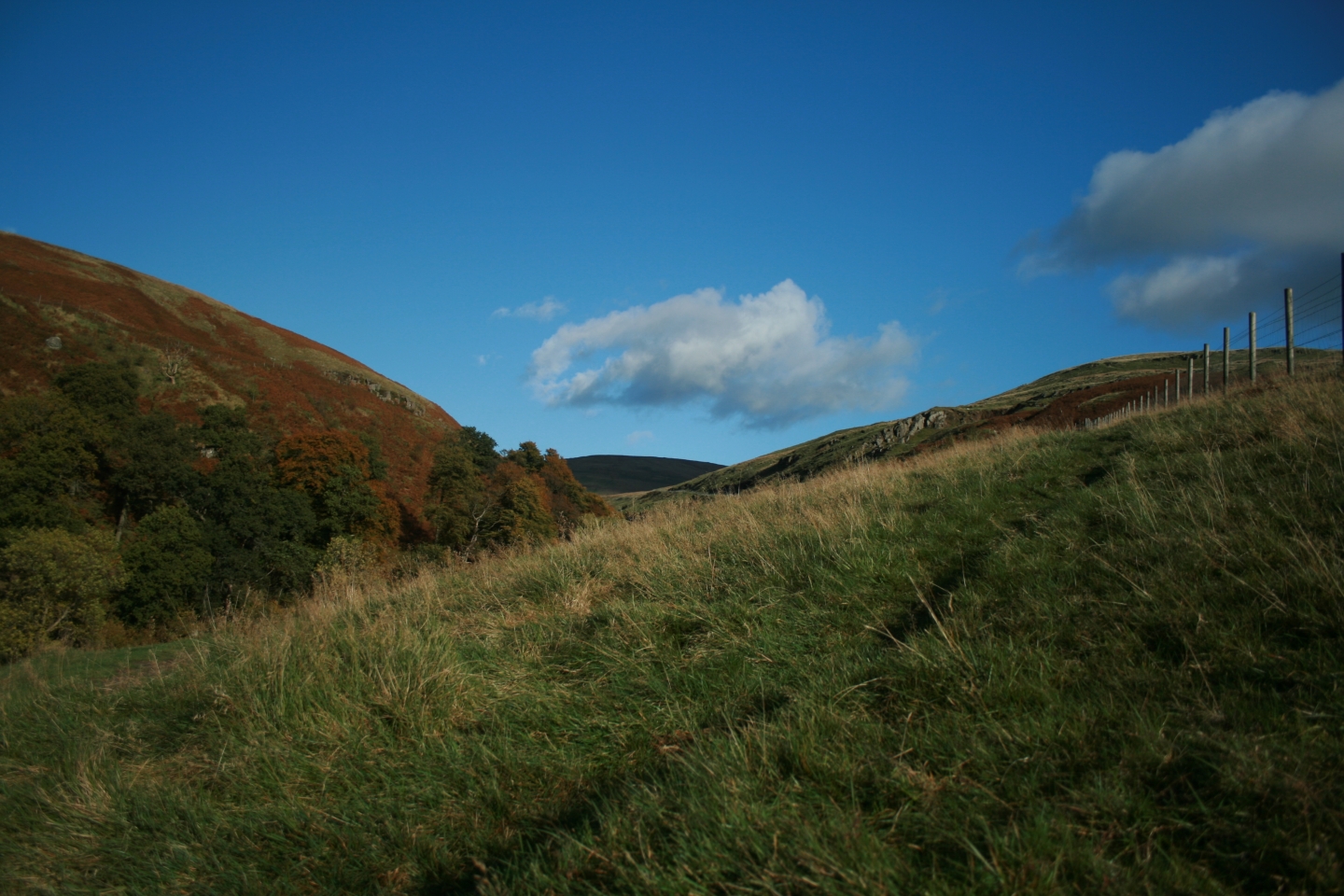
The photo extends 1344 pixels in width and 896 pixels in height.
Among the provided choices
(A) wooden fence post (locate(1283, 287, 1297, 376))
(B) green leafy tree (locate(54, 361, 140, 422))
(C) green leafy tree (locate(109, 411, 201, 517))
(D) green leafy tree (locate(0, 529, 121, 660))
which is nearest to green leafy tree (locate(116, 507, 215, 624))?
(D) green leafy tree (locate(0, 529, 121, 660))

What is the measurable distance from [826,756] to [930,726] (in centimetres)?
→ 56

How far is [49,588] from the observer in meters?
27.1

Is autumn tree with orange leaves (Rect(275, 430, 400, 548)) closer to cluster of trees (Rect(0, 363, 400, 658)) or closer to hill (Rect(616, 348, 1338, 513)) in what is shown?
cluster of trees (Rect(0, 363, 400, 658))

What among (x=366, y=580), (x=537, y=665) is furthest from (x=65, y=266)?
(x=537, y=665)

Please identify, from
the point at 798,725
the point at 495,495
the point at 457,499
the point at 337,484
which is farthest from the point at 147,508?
the point at 798,725

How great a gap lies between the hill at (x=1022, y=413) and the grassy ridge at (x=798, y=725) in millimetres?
5545

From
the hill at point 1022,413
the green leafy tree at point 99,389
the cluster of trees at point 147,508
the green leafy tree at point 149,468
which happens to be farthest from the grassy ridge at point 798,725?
the green leafy tree at point 99,389

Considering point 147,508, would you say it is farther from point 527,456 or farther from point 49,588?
point 527,456

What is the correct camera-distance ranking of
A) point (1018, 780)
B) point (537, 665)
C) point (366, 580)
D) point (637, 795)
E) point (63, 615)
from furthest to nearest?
point (63, 615)
point (366, 580)
point (537, 665)
point (637, 795)
point (1018, 780)

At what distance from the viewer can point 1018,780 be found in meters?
2.64

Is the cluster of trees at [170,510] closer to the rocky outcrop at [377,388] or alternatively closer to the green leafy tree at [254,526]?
the green leafy tree at [254,526]

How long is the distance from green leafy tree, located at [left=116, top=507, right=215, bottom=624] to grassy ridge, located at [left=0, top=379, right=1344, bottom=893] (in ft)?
108

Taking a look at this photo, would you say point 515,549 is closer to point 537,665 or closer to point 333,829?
point 537,665

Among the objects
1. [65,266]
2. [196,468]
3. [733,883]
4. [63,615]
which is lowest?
[63,615]
